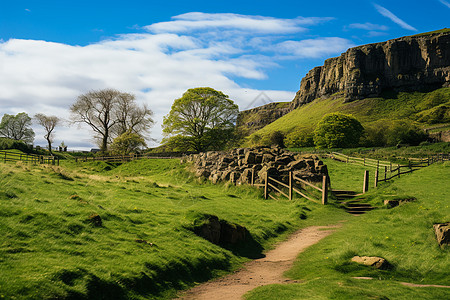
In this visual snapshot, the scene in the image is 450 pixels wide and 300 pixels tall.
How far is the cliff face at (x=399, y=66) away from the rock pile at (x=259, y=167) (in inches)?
5854

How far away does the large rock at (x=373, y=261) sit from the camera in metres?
9.45

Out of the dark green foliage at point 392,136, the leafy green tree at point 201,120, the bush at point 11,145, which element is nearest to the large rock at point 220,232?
the leafy green tree at point 201,120

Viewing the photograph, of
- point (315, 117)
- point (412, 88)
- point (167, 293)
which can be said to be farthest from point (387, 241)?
point (412, 88)

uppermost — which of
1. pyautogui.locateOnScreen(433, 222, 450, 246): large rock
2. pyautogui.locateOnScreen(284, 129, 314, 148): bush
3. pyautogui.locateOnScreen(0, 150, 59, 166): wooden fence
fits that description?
pyautogui.locateOnScreen(284, 129, 314, 148): bush

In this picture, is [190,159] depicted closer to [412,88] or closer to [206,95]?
[206,95]

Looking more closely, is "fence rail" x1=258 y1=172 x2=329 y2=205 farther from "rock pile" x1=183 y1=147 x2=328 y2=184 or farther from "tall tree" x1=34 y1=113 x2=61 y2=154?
"tall tree" x1=34 y1=113 x2=61 y2=154

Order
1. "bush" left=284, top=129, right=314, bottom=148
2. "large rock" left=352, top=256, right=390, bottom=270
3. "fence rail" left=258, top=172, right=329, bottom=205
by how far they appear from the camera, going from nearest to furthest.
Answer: "large rock" left=352, top=256, right=390, bottom=270, "fence rail" left=258, top=172, right=329, bottom=205, "bush" left=284, top=129, right=314, bottom=148

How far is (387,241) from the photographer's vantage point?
11766mm

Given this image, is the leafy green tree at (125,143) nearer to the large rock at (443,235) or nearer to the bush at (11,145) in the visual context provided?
the bush at (11,145)

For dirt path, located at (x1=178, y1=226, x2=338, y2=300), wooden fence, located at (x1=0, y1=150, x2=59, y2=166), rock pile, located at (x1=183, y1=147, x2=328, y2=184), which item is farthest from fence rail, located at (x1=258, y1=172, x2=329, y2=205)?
wooden fence, located at (x1=0, y1=150, x2=59, y2=166)

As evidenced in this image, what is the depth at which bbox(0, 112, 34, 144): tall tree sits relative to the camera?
249 feet

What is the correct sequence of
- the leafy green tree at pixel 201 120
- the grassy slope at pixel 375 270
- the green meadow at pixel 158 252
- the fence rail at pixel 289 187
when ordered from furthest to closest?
1. the leafy green tree at pixel 201 120
2. the fence rail at pixel 289 187
3. the grassy slope at pixel 375 270
4. the green meadow at pixel 158 252

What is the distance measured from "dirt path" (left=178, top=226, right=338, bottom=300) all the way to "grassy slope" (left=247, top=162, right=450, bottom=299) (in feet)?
1.57

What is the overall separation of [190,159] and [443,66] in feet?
535
